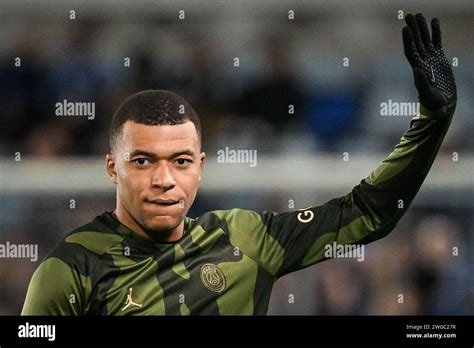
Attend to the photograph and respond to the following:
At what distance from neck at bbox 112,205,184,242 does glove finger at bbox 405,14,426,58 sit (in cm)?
94

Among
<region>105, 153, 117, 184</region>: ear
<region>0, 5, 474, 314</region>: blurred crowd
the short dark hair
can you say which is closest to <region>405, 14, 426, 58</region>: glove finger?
<region>0, 5, 474, 314</region>: blurred crowd

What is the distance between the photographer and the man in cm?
281

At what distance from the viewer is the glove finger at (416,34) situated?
2979 millimetres

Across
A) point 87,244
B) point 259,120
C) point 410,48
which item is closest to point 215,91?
point 259,120

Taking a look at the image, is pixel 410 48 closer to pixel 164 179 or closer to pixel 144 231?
pixel 164 179

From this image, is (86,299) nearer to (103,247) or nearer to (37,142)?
(103,247)

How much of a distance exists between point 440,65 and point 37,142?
1.50 m

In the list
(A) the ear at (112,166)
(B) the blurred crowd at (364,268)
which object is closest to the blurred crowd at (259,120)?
(B) the blurred crowd at (364,268)

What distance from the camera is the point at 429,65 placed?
2969mm

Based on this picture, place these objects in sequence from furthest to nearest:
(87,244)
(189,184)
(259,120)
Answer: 1. (259,120)
2. (189,184)
3. (87,244)

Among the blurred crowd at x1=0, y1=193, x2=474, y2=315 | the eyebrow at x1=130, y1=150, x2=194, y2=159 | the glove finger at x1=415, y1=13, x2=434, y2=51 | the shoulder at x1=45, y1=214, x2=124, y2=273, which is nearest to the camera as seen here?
the shoulder at x1=45, y1=214, x2=124, y2=273

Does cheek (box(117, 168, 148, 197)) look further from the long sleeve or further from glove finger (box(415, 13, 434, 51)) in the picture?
glove finger (box(415, 13, 434, 51))

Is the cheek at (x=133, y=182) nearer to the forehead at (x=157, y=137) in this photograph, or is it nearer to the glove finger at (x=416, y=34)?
the forehead at (x=157, y=137)

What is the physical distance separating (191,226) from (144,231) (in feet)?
0.52
